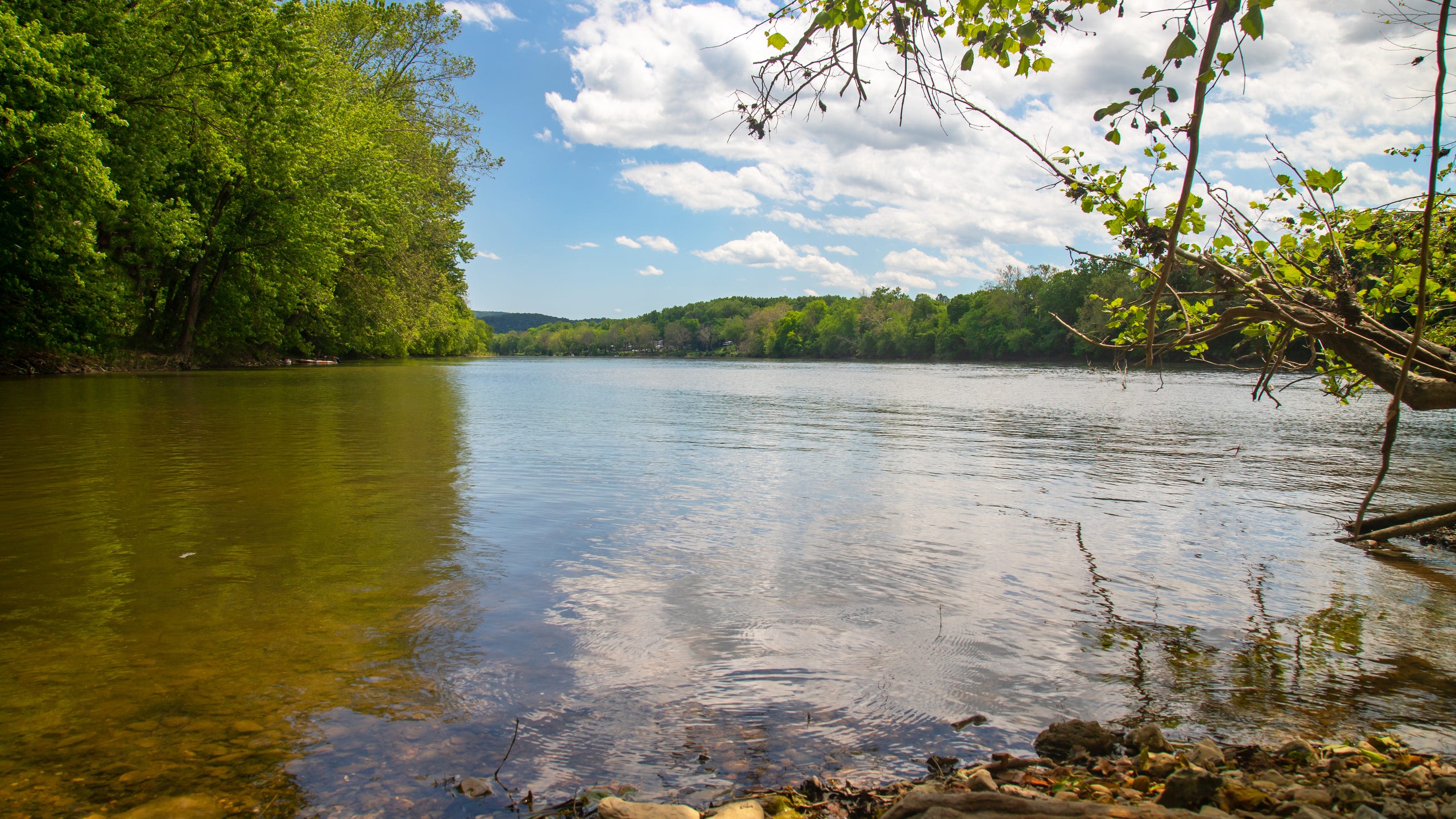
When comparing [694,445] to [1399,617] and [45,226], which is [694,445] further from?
[45,226]

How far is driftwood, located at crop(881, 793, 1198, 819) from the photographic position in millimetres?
2455

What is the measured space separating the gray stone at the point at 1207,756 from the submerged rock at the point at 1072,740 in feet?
1.04

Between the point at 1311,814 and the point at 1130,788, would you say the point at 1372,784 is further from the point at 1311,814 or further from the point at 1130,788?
the point at 1130,788

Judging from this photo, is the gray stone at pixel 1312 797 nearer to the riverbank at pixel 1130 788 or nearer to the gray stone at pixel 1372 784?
the riverbank at pixel 1130 788

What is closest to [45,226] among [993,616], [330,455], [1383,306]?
[330,455]

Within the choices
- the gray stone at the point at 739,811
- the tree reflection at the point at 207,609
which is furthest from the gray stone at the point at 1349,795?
the tree reflection at the point at 207,609

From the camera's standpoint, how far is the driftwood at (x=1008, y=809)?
2455 mm

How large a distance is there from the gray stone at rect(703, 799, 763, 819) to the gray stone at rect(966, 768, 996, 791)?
858mm

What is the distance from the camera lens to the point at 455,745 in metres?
3.35

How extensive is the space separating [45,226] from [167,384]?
5983 millimetres

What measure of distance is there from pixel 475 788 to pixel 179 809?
3.42ft

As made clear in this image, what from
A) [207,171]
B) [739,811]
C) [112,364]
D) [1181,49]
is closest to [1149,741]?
[739,811]

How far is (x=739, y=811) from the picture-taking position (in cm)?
282

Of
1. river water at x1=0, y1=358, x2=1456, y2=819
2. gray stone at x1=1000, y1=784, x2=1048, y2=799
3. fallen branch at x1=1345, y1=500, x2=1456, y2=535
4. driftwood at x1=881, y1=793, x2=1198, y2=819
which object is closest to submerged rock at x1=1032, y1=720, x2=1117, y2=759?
river water at x1=0, y1=358, x2=1456, y2=819
